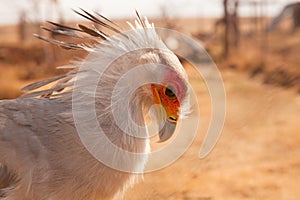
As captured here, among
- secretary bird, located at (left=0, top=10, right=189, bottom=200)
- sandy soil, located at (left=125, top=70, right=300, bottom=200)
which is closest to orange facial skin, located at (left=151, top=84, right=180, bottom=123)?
secretary bird, located at (left=0, top=10, right=189, bottom=200)

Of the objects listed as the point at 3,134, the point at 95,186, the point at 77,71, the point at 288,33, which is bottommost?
the point at 288,33

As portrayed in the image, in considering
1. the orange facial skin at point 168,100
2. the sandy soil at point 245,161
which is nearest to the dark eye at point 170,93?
the orange facial skin at point 168,100

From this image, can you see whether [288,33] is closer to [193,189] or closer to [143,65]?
[193,189]

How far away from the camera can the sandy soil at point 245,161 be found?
3.96m

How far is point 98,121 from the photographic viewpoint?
2186 millimetres

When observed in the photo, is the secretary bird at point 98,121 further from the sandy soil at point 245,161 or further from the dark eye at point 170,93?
the sandy soil at point 245,161

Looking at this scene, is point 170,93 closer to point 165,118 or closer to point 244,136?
point 165,118

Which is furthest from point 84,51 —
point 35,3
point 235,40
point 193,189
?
point 235,40

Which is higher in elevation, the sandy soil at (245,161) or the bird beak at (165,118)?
the bird beak at (165,118)

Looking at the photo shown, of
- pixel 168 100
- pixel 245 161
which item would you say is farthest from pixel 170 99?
pixel 245 161

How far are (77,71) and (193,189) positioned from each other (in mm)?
2130

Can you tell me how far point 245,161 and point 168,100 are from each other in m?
3.03

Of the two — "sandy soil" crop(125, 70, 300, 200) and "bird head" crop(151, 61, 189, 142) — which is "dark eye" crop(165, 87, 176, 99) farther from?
"sandy soil" crop(125, 70, 300, 200)

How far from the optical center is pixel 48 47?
15859mm
